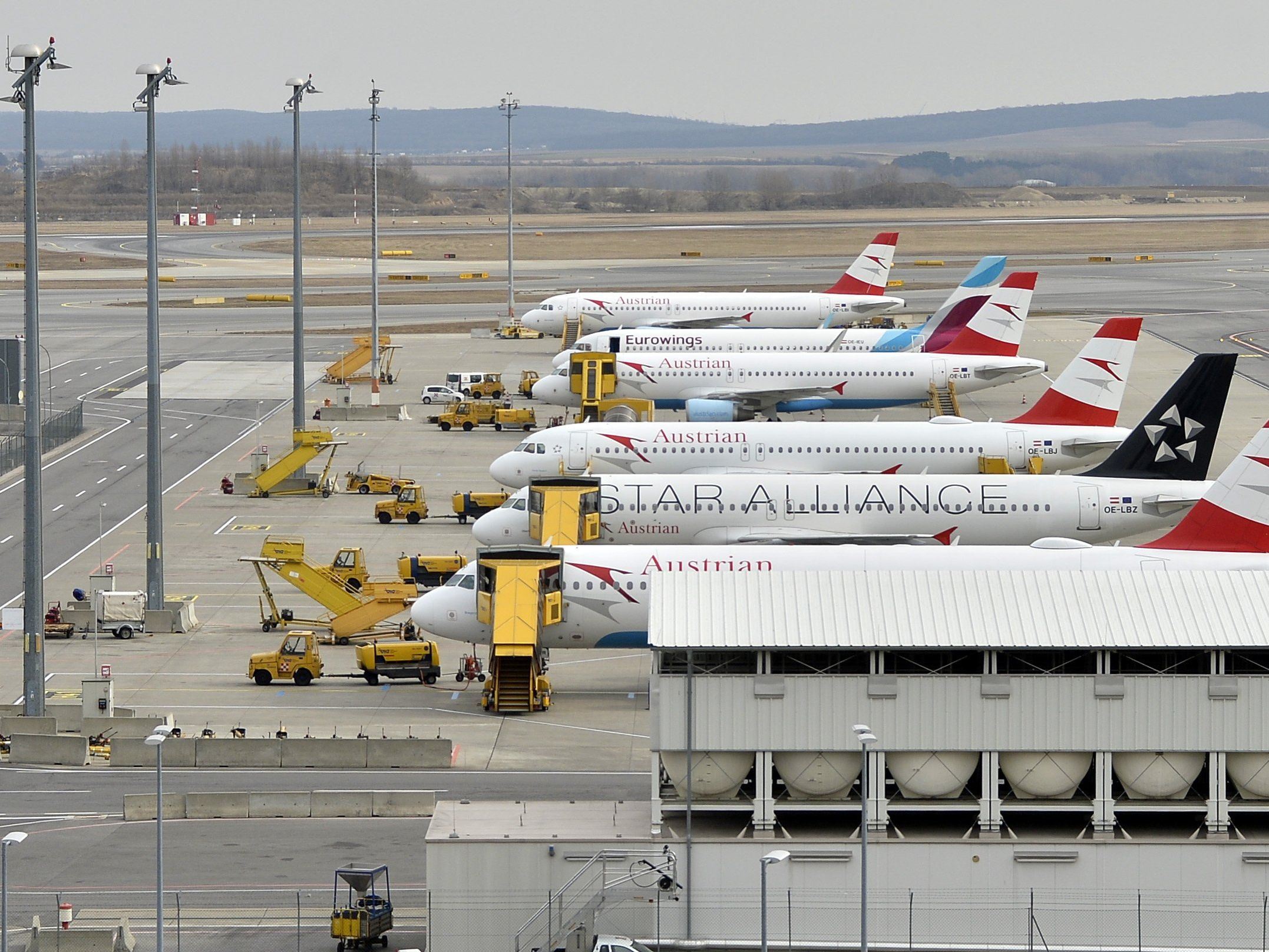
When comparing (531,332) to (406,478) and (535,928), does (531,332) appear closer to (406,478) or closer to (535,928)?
(406,478)

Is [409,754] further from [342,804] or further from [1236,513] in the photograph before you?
[1236,513]

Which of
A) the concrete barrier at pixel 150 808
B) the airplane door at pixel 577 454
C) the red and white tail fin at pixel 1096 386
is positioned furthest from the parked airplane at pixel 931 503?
the concrete barrier at pixel 150 808

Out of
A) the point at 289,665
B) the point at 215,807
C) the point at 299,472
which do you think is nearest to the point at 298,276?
the point at 299,472

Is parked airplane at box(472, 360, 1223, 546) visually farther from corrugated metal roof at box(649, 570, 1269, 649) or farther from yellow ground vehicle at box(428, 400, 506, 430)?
yellow ground vehicle at box(428, 400, 506, 430)

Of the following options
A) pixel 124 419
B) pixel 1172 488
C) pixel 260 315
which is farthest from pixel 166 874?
pixel 260 315

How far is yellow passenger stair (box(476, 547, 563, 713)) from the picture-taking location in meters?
65.1

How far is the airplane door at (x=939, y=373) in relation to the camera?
117 metres

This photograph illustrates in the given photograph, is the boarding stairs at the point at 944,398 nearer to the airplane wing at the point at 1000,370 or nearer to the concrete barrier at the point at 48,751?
the airplane wing at the point at 1000,370

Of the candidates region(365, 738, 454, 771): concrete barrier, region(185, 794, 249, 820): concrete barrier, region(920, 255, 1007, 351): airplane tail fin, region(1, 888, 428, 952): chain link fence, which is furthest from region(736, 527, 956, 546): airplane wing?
region(920, 255, 1007, 351): airplane tail fin

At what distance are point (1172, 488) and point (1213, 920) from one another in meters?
38.7

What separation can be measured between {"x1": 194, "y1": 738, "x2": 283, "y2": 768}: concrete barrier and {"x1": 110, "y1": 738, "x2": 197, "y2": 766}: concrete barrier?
11.5 inches

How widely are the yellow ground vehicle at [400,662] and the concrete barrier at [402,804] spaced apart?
15315 millimetres

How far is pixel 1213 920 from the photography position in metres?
41.4

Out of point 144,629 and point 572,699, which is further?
point 144,629
